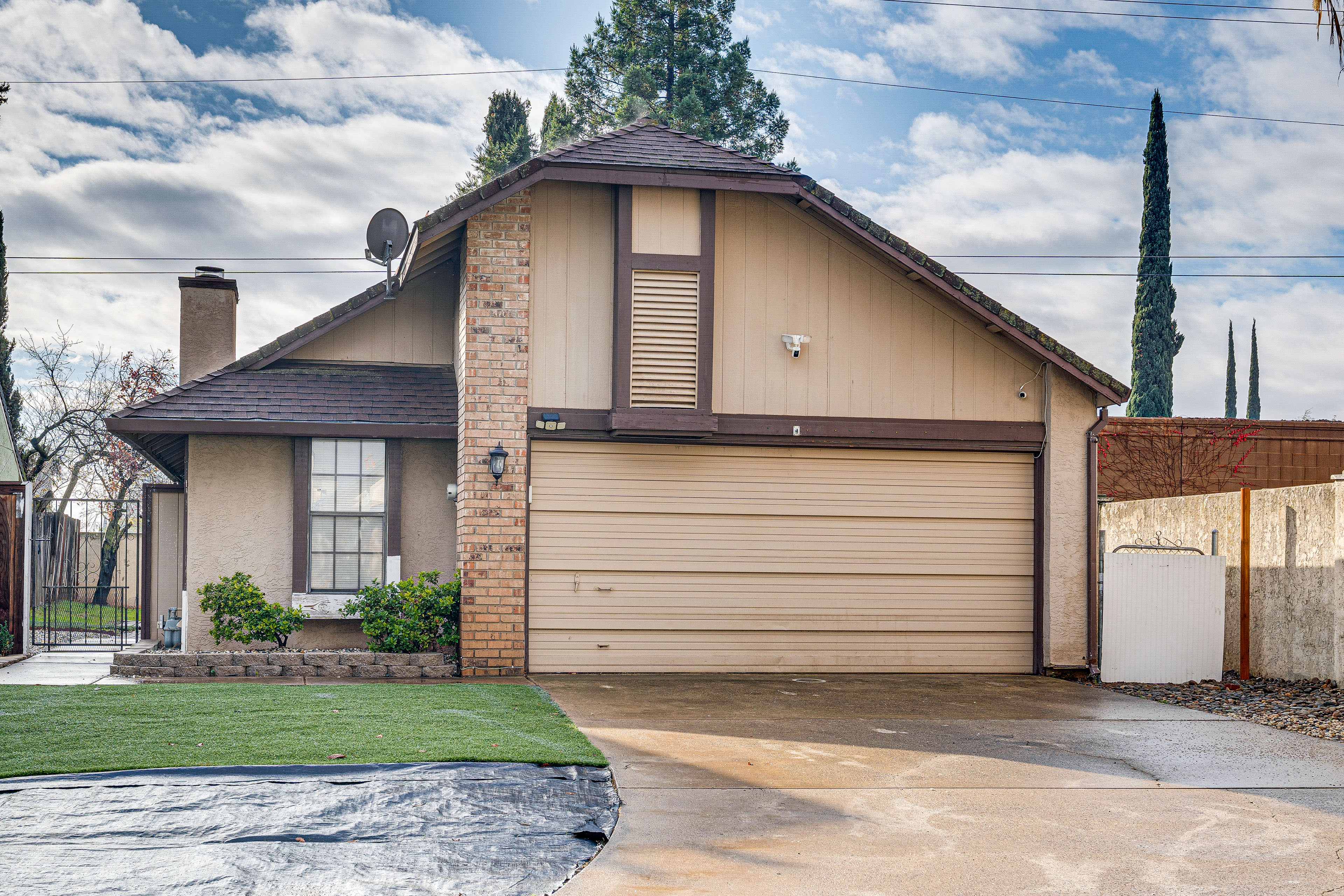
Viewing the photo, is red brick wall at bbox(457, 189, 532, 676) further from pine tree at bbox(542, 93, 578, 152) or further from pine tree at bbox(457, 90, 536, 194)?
pine tree at bbox(457, 90, 536, 194)

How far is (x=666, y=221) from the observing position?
11.0 m

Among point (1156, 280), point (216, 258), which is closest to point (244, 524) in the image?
point (216, 258)

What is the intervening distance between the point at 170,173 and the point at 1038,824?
19.4 m

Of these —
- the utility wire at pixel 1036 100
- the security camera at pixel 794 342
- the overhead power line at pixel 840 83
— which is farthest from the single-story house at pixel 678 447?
the utility wire at pixel 1036 100

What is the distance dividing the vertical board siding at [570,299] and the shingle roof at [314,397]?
56.4 inches

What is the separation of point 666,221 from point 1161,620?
6.50 metres

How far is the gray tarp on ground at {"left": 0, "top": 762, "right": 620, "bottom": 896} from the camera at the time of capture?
451 centimetres

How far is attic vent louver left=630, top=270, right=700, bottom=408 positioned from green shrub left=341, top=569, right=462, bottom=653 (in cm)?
265

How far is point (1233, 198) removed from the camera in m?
24.0

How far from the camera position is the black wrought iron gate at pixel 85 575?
14953 mm

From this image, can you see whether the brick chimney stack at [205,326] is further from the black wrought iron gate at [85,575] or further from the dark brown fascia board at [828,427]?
the dark brown fascia board at [828,427]

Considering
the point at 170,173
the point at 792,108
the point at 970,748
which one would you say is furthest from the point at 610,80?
the point at 970,748

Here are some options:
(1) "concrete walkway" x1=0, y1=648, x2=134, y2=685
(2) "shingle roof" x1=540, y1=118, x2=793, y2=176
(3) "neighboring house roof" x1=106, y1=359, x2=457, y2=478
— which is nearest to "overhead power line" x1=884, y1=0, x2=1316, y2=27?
(2) "shingle roof" x1=540, y1=118, x2=793, y2=176

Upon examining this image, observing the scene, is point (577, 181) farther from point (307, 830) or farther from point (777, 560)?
point (307, 830)
